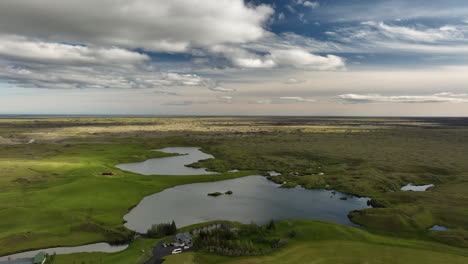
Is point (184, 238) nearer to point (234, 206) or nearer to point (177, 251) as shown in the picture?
point (177, 251)

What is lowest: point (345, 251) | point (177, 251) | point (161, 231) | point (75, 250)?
point (75, 250)

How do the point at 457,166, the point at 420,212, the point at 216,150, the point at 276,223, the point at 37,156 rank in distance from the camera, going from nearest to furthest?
the point at 276,223
the point at 420,212
the point at 457,166
the point at 37,156
the point at 216,150

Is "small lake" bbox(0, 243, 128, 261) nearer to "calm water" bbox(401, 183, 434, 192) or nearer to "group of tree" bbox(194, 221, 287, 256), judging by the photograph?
"group of tree" bbox(194, 221, 287, 256)

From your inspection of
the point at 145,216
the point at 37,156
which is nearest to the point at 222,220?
the point at 145,216

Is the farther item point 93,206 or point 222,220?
point 93,206

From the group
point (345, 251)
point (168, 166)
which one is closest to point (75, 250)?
point (345, 251)

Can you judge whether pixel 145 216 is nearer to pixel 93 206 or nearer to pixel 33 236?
pixel 93 206
